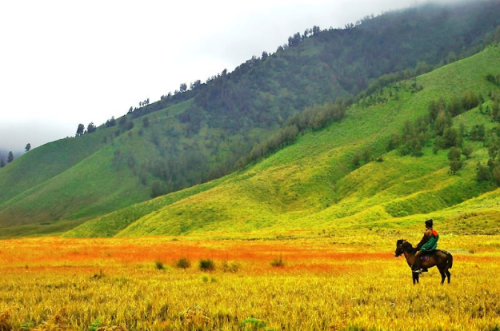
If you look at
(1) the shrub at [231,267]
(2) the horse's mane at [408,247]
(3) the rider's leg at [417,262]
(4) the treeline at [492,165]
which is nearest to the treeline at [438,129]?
(4) the treeline at [492,165]

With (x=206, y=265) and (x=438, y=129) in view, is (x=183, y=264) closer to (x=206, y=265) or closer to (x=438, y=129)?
(x=206, y=265)

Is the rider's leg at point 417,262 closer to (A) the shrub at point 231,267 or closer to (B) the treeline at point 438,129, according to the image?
(A) the shrub at point 231,267

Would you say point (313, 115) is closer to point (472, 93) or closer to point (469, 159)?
point (472, 93)

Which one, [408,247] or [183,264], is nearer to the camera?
[408,247]

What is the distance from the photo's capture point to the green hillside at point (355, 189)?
82.9m

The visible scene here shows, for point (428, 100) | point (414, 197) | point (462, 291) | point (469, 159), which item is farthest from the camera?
point (428, 100)

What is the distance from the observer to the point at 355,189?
111750 mm

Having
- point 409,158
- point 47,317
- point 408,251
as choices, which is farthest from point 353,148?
point 47,317

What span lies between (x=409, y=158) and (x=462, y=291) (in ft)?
386

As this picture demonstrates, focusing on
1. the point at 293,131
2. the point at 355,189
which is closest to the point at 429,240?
the point at 355,189

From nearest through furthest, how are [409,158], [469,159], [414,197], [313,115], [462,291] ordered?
[462,291]
[414,197]
[469,159]
[409,158]
[313,115]

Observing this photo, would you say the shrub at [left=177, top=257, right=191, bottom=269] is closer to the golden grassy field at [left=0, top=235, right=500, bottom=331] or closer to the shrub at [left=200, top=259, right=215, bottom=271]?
the shrub at [left=200, top=259, right=215, bottom=271]

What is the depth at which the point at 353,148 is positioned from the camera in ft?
473

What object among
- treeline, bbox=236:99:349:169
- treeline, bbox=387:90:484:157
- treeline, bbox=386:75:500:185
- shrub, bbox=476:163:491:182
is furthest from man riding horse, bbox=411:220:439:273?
treeline, bbox=236:99:349:169
